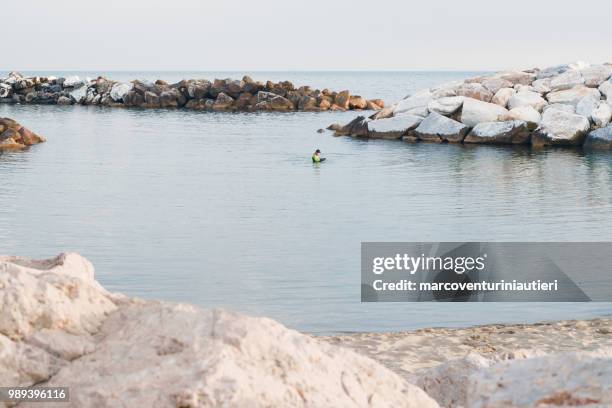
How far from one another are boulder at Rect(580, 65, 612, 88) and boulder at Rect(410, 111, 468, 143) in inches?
297

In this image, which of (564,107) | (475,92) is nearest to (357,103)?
(475,92)

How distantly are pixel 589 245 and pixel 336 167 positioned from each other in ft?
54.6

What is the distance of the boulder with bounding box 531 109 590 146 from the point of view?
3975cm

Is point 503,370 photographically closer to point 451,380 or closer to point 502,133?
point 451,380

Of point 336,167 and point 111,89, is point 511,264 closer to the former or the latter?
point 336,167

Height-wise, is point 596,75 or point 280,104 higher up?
point 596,75

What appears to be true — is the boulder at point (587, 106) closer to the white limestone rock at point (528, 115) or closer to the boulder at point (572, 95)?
the boulder at point (572, 95)

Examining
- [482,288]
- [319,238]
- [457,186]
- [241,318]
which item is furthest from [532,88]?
[241,318]

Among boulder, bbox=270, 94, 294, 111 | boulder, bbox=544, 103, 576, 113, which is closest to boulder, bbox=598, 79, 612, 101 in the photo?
boulder, bbox=544, 103, 576, 113

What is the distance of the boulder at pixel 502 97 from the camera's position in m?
43.4

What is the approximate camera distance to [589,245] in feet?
56.5

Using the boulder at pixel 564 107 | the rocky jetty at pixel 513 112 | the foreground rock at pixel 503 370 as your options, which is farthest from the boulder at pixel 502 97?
the foreground rock at pixel 503 370

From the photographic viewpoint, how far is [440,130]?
42.5 meters

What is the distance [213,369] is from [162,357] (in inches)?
10.3
